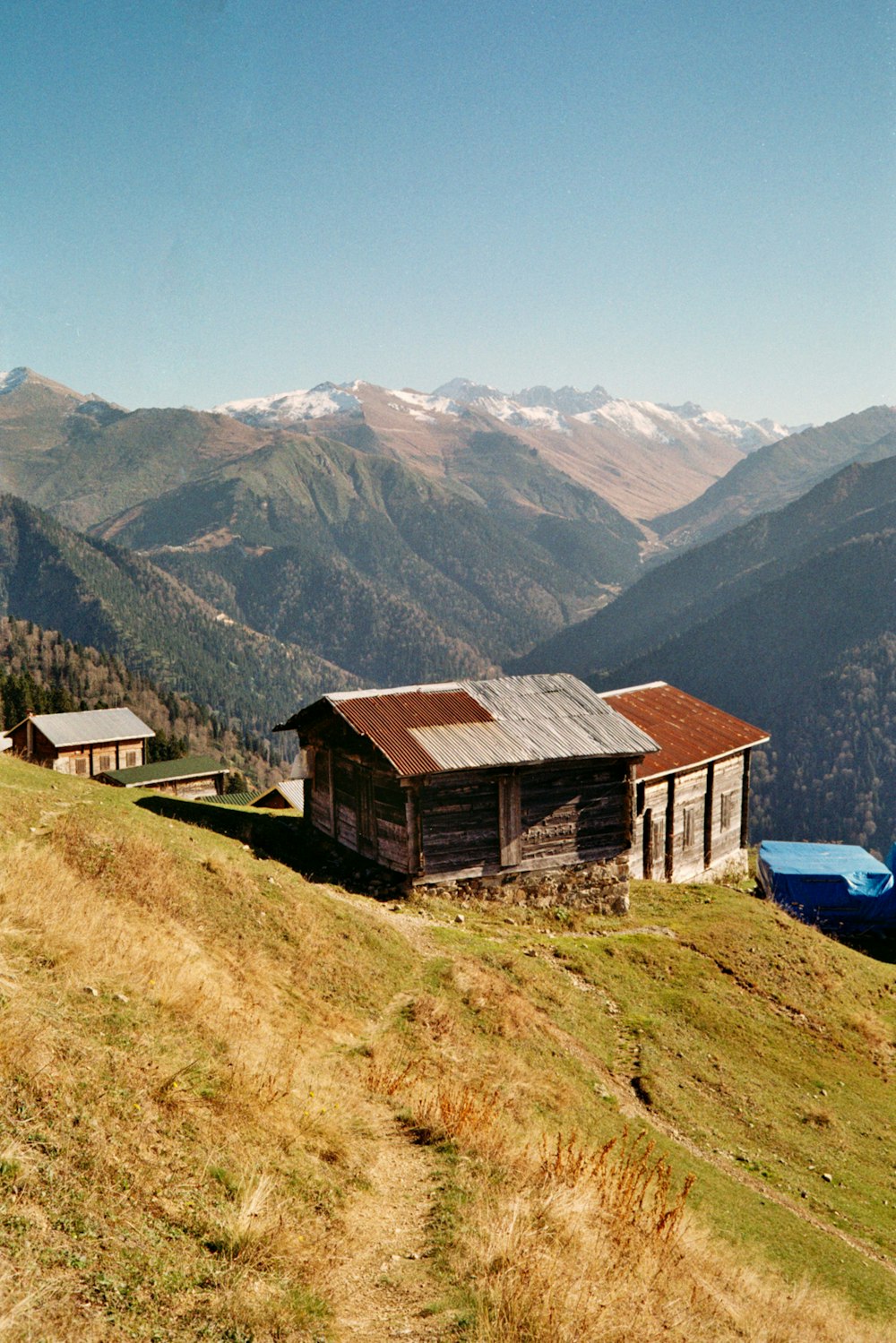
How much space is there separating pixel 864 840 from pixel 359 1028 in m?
187

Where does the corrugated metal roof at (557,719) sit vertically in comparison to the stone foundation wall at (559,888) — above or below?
above

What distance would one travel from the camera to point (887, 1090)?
18938 millimetres

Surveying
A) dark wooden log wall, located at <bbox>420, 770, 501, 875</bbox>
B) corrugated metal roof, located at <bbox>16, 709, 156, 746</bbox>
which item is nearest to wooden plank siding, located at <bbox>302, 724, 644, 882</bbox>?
dark wooden log wall, located at <bbox>420, 770, 501, 875</bbox>

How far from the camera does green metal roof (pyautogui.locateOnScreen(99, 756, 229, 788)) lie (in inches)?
2549

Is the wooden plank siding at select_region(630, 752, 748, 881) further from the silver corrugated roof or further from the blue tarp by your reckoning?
the silver corrugated roof

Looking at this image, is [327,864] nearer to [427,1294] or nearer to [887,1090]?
[887,1090]

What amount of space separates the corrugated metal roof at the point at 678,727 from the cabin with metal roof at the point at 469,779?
6956 mm

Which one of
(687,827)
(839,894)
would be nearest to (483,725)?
(687,827)

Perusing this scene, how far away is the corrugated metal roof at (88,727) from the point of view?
66438mm

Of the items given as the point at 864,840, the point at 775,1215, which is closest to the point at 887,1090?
the point at 775,1215

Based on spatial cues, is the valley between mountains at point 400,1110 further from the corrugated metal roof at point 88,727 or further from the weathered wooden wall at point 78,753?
the corrugated metal roof at point 88,727

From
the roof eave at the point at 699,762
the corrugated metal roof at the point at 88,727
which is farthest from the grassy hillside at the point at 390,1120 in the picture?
the corrugated metal roof at the point at 88,727

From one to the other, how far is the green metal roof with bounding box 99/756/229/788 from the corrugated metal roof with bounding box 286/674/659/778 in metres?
41.3

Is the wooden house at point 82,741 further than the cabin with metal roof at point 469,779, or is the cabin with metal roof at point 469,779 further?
the wooden house at point 82,741
